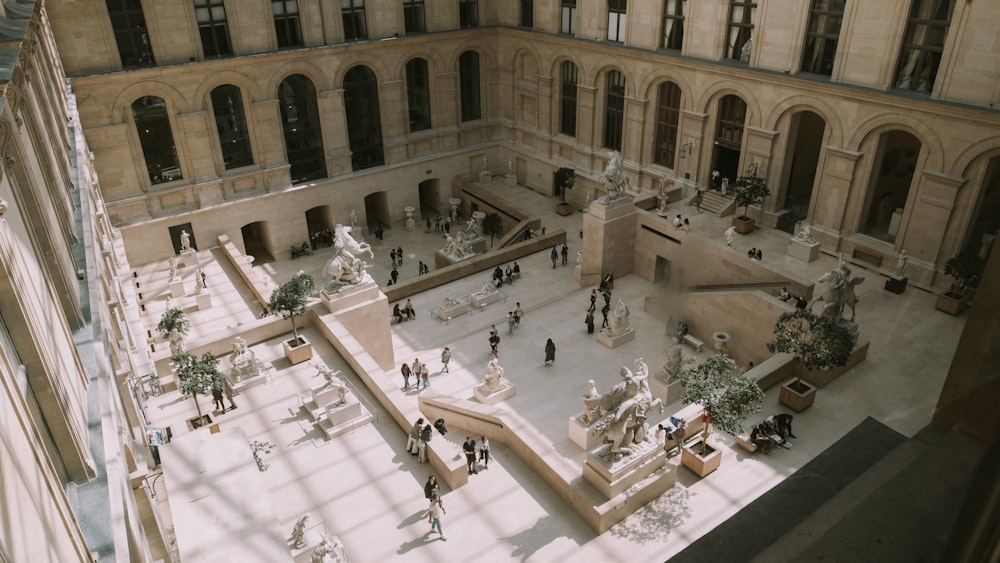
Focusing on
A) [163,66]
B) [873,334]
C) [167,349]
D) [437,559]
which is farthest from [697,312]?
[163,66]

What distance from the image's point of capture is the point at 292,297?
70.5ft

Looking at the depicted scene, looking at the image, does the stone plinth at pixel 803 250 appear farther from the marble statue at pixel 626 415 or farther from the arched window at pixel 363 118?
the arched window at pixel 363 118

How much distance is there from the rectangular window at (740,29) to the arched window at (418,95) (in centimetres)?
1607

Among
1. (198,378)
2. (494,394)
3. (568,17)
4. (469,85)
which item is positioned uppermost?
(568,17)

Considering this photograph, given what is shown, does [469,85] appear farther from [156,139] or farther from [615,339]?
[615,339]

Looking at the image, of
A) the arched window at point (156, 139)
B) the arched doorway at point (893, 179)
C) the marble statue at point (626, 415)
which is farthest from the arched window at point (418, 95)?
the marble statue at point (626, 415)

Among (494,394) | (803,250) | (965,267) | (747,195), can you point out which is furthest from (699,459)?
(747,195)

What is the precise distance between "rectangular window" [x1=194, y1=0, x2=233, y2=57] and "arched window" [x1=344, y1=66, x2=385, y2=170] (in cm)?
600

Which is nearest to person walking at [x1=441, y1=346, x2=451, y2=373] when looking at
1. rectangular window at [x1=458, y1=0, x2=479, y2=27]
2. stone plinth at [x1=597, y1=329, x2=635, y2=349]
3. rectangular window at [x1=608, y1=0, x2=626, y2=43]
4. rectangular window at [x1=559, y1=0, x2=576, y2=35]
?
stone plinth at [x1=597, y1=329, x2=635, y2=349]

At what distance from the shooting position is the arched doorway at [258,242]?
116ft

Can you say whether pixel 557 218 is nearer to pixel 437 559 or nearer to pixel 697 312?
pixel 697 312

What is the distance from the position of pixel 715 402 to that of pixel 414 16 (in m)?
27.3

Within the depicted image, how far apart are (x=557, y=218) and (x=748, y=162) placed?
35.3ft

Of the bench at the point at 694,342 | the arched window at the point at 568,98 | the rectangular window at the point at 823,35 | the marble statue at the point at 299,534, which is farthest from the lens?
the arched window at the point at 568,98
